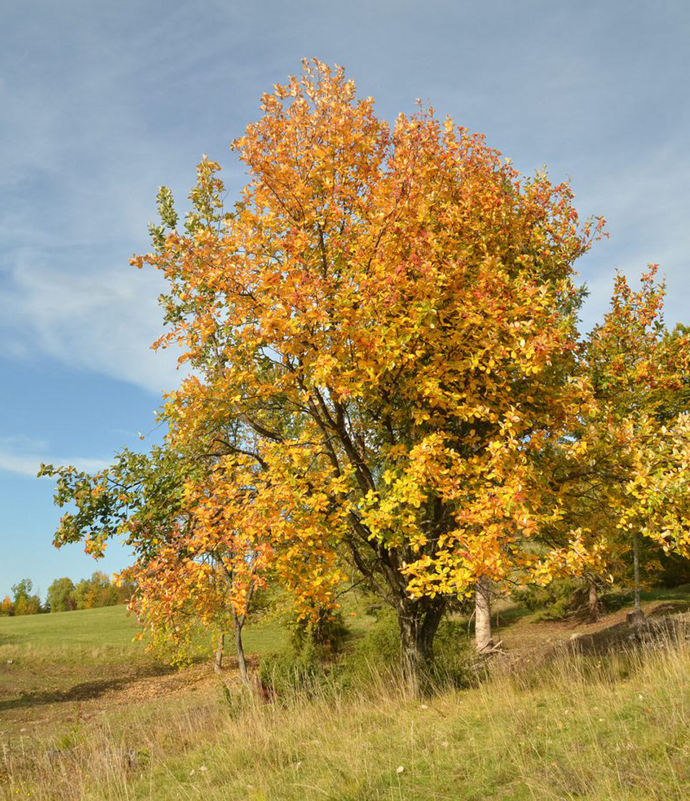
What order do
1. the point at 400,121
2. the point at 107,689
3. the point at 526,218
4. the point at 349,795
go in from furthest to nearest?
the point at 107,689, the point at 526,218, the point at 400,121, the point at 349,795

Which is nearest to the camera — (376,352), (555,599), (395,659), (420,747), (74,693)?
(420,747)

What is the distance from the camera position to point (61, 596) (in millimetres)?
103062

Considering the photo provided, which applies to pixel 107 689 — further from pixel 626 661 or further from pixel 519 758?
pixel 519 758

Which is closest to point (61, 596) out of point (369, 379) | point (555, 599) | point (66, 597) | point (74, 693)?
point (66, 597)

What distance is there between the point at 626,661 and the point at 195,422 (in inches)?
350

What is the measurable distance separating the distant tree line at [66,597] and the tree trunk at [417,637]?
285 feet

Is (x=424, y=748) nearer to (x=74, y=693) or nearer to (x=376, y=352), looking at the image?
(x=376, y=352)

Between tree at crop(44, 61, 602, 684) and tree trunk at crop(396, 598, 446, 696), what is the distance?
41mm

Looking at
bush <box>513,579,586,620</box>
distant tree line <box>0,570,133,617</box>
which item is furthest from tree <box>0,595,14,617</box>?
bush <box>513,579,586,620</box>

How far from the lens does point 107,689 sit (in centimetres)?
2855

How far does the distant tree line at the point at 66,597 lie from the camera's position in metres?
94.0

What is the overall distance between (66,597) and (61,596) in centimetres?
205

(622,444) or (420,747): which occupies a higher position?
Answer: (622,444)

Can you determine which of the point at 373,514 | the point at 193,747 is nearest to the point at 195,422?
the point at 373,514
